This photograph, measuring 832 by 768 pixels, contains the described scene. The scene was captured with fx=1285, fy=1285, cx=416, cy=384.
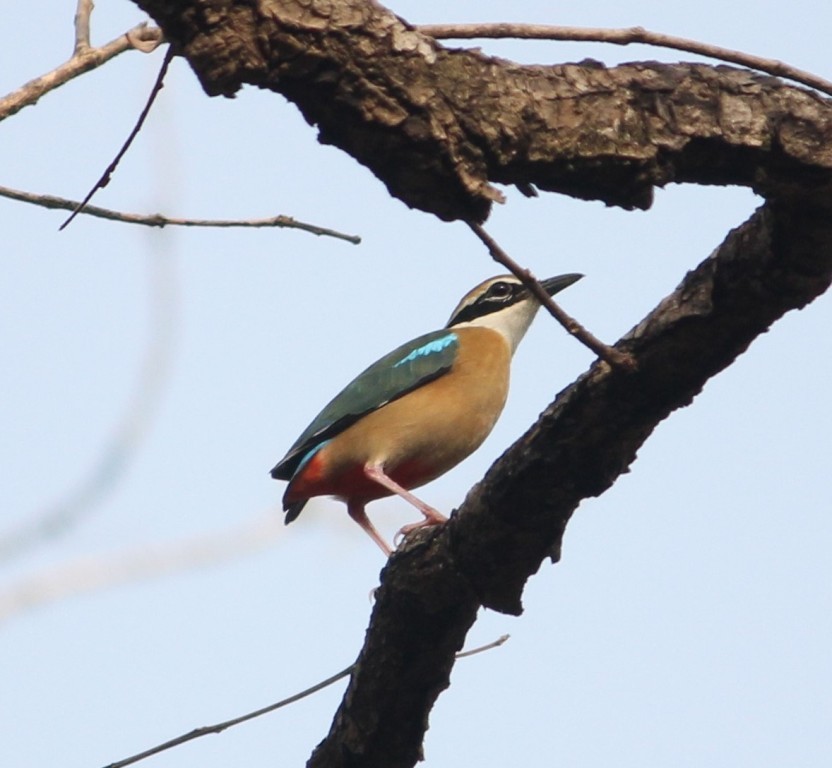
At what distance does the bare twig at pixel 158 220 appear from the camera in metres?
4.20

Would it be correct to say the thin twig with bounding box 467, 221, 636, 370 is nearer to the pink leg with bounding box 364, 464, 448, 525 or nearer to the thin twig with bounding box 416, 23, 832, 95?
the thin twig with bounding box 416, 23, 832, 95

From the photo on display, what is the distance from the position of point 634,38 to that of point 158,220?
1.82m

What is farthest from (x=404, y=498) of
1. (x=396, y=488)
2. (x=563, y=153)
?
(x=563, y=153)

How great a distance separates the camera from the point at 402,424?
8.00 metres

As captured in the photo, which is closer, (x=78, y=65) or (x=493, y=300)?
(x=78, y=65)

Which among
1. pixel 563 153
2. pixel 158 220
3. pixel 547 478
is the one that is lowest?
pixel 547 478

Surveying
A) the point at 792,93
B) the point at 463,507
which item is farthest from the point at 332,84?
the point at 463,507

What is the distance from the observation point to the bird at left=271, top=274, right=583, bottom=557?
7980 mm

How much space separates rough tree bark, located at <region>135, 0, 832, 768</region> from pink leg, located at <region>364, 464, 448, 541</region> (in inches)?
82.5

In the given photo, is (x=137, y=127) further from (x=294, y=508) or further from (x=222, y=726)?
(x=294, y=508)

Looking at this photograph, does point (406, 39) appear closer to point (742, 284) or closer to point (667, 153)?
point (667, 153)

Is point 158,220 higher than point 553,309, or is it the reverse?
point 158,220

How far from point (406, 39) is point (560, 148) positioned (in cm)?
51

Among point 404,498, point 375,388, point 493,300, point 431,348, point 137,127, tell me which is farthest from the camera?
point 493,300
